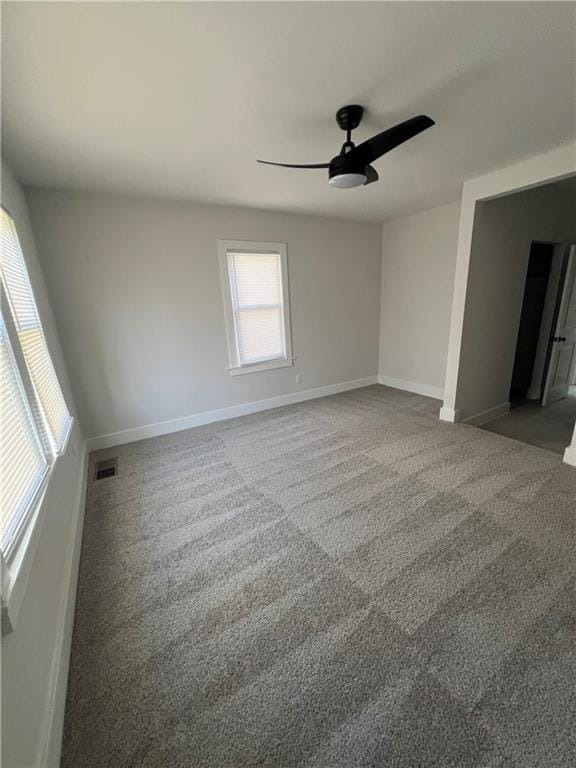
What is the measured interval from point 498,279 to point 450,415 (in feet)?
5.26

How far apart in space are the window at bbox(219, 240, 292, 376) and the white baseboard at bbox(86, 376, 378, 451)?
19.7 inches

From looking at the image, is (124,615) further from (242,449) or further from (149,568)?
(242,449)

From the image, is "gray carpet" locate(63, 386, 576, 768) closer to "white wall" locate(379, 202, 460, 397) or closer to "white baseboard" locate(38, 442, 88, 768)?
"white baseboard" locate(38, 442, 88, 768)

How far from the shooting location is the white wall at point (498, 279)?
10.2ft

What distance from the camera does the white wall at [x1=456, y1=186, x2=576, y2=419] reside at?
3096 mm

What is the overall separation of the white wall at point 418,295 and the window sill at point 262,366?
1831 mm

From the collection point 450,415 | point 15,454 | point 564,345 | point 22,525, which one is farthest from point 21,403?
point 564,345

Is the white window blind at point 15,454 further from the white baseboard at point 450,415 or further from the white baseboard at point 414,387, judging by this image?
the white baseboard at point 414,387

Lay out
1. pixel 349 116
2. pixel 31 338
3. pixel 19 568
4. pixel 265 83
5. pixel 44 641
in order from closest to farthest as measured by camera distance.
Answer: pixel 19 568
pixel 44 641
pixel 265 83
pixel 349 116
pixel 31 338

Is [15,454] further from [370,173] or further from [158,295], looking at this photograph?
[370,173]

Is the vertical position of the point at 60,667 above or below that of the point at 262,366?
below

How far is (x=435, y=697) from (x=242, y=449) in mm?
2260

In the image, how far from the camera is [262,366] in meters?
3.99

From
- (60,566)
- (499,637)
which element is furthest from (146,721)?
(499,637)
